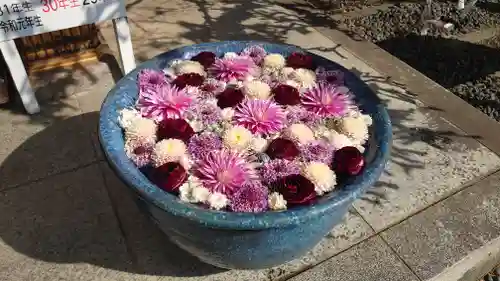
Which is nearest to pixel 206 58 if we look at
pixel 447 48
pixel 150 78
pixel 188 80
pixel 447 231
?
pixel 188 80

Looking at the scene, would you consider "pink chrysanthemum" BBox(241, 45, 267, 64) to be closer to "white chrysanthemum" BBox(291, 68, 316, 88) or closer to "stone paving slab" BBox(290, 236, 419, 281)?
"white chrysanthemum" BBox(291, 68, 316, 88)

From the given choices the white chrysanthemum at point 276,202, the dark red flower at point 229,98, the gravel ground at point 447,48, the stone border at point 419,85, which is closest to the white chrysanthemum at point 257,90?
the dark red flower at point 229,98

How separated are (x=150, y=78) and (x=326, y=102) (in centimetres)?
93

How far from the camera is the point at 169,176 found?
1885 millimetres

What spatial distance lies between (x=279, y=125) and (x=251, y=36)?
267cm

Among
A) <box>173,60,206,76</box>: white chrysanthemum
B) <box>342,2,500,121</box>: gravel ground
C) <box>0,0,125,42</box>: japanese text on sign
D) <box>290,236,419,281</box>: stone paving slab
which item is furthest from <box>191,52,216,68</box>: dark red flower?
<box>342,2,500,121</box>: gravel ground

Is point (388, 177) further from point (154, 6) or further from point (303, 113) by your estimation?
point (154, 6)

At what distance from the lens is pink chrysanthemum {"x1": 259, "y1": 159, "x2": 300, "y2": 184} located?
6.37 ft

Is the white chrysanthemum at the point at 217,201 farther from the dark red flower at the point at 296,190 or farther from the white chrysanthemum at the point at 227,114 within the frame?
the white chrysanthemum at the point at 227,114

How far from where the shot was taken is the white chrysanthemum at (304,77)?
2.45 metres

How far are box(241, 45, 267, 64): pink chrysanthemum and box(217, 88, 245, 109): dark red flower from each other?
39 cm

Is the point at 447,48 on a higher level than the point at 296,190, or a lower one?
lower

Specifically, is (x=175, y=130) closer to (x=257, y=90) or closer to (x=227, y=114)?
(x=227, y=114)

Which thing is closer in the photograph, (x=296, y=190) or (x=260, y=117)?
(x=296, y=190)
